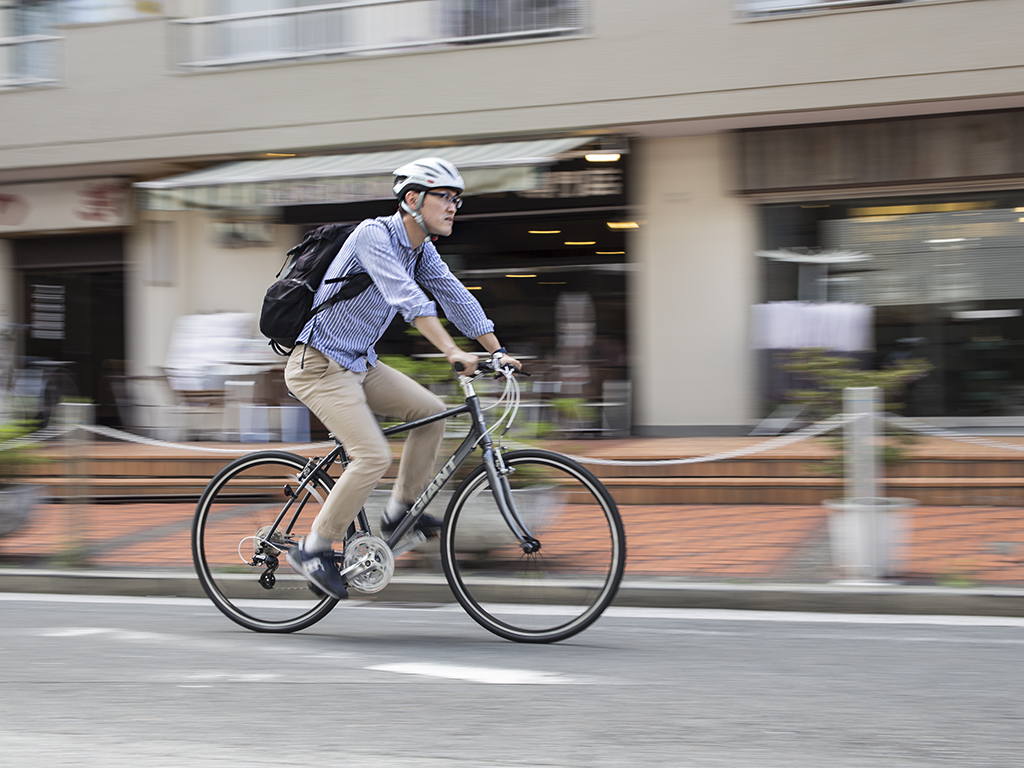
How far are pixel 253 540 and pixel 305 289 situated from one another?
121 centimetres

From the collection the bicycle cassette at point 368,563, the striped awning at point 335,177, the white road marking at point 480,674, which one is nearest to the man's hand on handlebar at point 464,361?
the bicycle cassette at point 368,563

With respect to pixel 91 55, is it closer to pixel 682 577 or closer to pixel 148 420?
pixel 148 420

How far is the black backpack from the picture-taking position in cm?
459

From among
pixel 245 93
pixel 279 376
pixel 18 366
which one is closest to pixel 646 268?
pixel 279 376

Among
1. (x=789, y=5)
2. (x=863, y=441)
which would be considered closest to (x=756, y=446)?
(x=863, y=441)

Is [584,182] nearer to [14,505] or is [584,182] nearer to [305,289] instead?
[14,505]

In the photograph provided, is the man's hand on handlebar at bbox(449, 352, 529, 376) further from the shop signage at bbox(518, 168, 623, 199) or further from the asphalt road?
the shop signage at bbox(518, 168, 623, 199)

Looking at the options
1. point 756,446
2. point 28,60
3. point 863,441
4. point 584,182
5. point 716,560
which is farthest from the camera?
point 28,60

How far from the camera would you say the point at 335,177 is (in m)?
11.4

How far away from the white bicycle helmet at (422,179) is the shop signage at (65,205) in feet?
33.6

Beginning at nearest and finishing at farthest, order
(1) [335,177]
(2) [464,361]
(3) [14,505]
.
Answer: (2) [464,361] → (3) [14,505] → (1) [335,177]

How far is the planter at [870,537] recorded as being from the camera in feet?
18.9

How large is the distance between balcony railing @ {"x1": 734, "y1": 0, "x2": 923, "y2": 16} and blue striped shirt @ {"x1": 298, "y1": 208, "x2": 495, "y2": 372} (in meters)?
7.52

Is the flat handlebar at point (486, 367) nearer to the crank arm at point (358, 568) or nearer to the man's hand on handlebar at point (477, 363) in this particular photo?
the man's hand on handlebar at point (477, 363)
